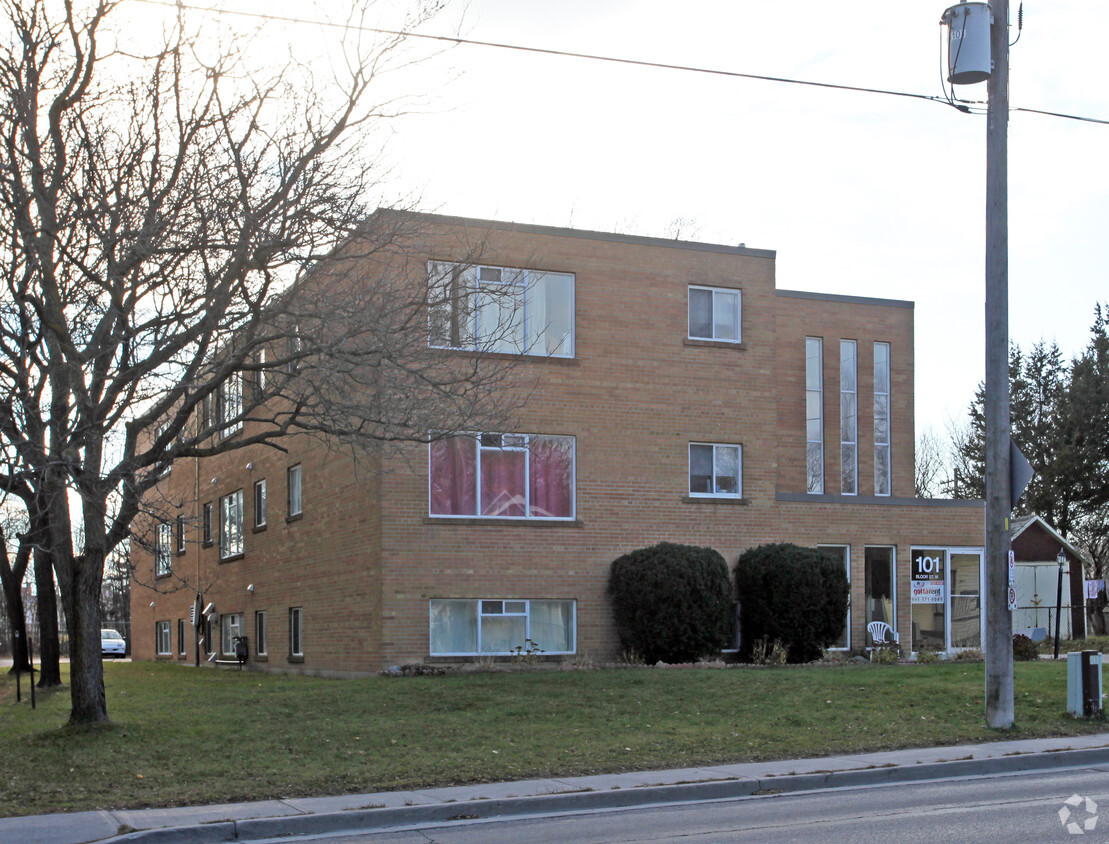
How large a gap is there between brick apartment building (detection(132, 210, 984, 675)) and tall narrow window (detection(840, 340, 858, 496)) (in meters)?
1.66

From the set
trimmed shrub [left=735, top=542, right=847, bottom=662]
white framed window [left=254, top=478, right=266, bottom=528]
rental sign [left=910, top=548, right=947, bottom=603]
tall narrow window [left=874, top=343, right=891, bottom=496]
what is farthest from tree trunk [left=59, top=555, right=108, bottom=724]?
tall narrow window [left=874, top=343, right=891, bottom=496]

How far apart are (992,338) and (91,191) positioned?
10.8 m

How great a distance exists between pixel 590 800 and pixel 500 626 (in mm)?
12031

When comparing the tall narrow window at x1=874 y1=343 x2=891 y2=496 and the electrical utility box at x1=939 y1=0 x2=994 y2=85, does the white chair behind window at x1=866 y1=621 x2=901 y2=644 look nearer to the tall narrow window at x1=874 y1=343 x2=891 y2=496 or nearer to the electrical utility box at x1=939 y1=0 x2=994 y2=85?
the tall narrow window at x1=874 y1=343 x2=891 y2=496

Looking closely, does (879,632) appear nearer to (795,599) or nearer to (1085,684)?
(795,599)

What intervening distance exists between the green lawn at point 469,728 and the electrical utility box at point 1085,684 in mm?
270

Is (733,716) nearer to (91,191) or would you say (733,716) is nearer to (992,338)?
(992,338)

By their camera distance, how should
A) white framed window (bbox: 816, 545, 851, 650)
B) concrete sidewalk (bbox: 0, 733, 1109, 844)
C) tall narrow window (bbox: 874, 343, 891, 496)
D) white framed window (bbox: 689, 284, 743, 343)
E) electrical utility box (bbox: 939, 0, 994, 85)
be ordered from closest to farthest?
concrete sidewalk (bbox: 0, 733, 1109, 844)
electrical utility box (bbox: 939, 0, 994, 85)
white framed window (bbox: 689, 284, 743, 343)
white framed window (bbox: 816, 545, 851, 650)
tall narrow window (bbox: 874, 343, 891, 496)

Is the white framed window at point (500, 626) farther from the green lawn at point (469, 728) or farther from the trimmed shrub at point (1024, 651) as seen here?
the trimmed shrub at point (1024, 651)

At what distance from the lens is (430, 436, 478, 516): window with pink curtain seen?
22734 mm

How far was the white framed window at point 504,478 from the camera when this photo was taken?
22781 mm

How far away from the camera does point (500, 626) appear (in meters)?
23.1

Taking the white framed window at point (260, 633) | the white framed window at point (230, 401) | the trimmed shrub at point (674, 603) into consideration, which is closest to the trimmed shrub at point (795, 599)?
the trimmed shrub at point (674, 603)

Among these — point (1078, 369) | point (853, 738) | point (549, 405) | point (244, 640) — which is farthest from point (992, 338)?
point (1078, 369)
